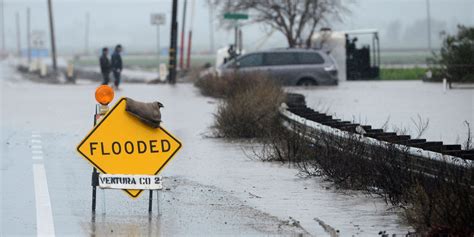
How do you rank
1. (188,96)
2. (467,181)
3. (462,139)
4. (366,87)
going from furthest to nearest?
(366,87)
(188,96)
(462,139)
(467,181)

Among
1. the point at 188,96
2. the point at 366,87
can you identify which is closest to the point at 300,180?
the point at 188,96

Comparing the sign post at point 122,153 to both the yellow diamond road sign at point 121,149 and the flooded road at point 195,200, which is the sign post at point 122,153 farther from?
the flooded road at point 195,200

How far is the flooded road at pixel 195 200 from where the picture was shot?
40.2 feet

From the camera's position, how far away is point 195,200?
1452 cm

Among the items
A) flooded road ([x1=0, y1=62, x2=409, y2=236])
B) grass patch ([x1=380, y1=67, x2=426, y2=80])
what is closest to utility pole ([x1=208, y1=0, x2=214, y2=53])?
grass patch ([x1=380, y1=67, x2=426, y2=80])

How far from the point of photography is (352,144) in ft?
50.4

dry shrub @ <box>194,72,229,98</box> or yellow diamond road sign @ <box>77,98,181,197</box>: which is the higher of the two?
yellow diamond road sign @ <box>77,98,181,197</box>

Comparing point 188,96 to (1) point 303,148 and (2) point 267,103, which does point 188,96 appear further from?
(1) point 303,148

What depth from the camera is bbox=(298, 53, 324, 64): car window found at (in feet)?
143

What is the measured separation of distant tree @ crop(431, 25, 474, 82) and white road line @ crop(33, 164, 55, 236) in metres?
27.9

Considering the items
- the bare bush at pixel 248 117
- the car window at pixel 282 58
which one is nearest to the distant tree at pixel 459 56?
the car window at pixel 282 58

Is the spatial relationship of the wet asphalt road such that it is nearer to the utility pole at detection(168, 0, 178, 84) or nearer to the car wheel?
the car wheel

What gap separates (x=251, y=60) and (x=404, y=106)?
39.7 ft

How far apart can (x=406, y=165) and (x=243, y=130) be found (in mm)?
9803
